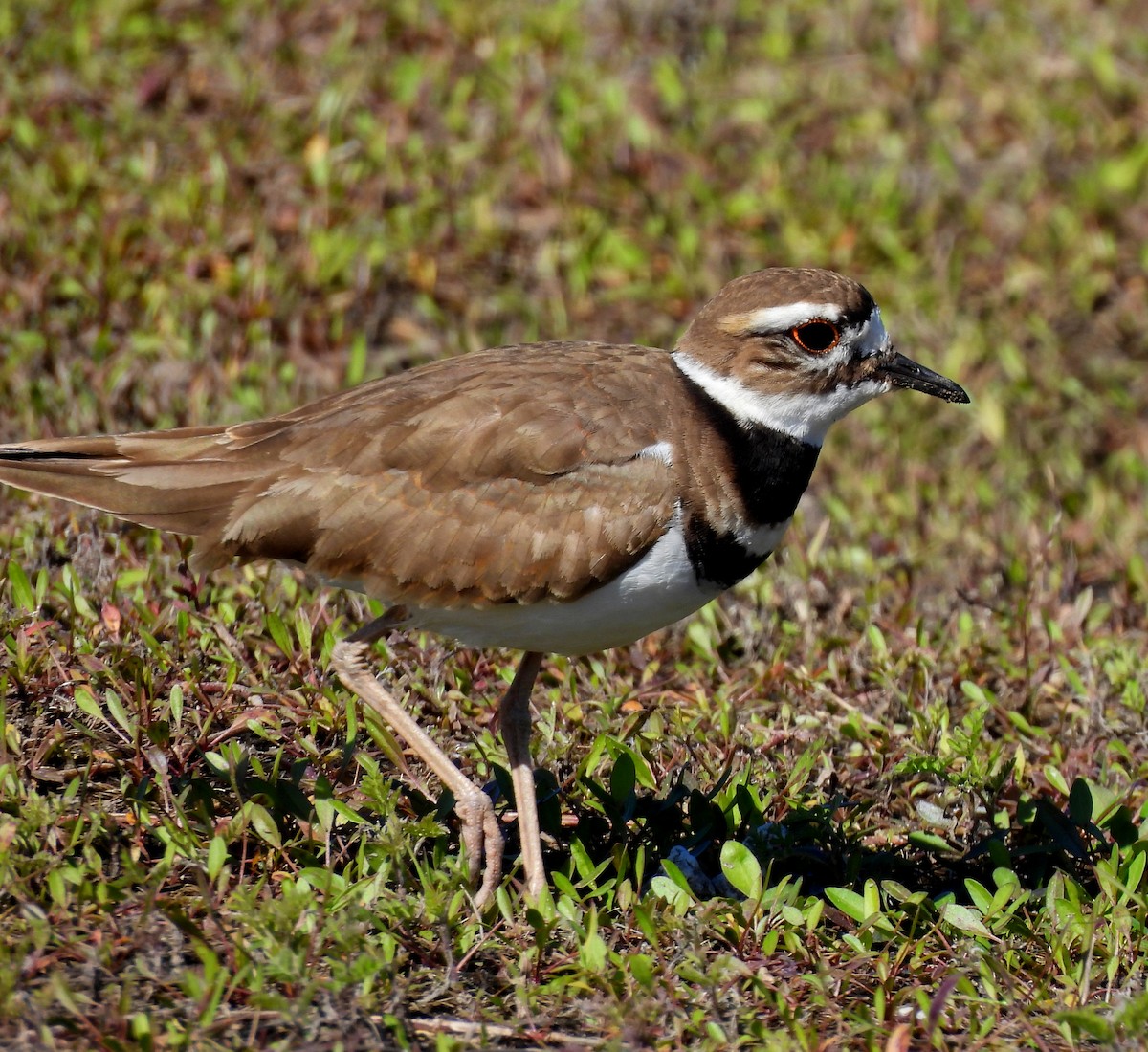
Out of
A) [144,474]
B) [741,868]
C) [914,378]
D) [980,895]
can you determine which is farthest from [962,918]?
[144,474]

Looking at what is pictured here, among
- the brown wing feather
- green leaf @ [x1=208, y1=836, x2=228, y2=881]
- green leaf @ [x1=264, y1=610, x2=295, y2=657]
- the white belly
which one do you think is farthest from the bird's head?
green leaf @ [x1=208, y1=836, x2=228, y2=881]

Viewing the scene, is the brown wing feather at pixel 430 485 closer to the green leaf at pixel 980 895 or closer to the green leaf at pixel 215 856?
the green leaf at pixel 215 856

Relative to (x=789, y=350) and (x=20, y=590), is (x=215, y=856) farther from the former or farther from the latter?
(x=789, y=350)

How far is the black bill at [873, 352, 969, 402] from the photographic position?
16.9 ft

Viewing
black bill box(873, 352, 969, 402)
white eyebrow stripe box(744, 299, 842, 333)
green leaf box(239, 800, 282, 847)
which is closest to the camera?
green leaf box(239, 800, 282, 847)

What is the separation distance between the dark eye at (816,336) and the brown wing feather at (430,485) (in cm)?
51

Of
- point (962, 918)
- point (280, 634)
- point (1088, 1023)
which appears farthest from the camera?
point (280, 634)

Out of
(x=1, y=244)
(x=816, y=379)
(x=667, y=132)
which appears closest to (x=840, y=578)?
(x=816, y=379)

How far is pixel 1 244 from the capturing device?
7180mm

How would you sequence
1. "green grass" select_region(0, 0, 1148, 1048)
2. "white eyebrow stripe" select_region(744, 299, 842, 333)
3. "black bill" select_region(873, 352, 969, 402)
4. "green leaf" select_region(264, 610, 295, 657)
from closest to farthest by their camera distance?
"green grass" select_region(0, 0, 1148, 1048) < "white eyebrow stripe" select_region(744, 299, 842, 333) < "black bill" select_region(873, 352, 969, 402) < "green leaf" select_region(264, 610, 295, 657)

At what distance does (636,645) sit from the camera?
6039 millimetres

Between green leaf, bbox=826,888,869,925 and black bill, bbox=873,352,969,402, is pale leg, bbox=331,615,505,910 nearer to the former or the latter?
green leaf, bbox=826,888,869,925

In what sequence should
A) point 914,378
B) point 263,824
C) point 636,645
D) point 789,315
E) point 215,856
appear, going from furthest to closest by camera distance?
point 636,645, point 914,378, point 789,315, point 263,824, point 215,856

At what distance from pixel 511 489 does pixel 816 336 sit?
1083mm
